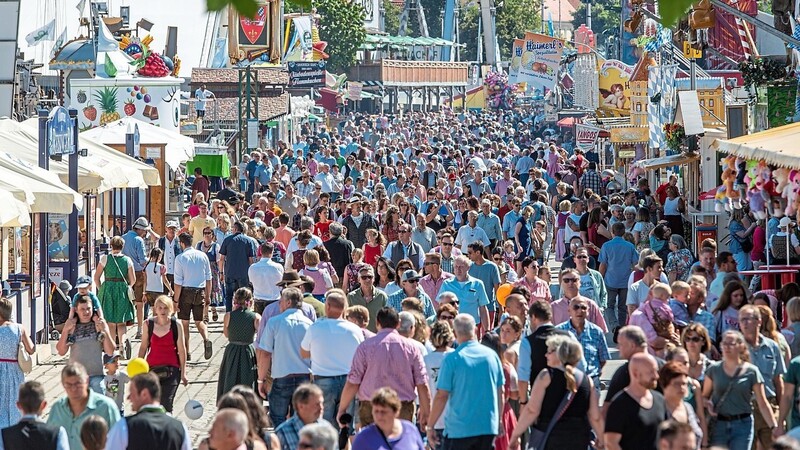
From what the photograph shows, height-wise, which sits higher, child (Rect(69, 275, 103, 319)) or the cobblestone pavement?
child (Rect(69, 275, 103, 319))

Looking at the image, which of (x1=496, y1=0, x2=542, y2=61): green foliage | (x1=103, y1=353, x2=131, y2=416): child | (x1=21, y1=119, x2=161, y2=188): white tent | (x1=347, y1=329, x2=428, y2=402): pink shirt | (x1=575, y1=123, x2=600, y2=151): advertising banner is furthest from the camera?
(x1=496, y1=0, x2=542, y2=61): green foliage

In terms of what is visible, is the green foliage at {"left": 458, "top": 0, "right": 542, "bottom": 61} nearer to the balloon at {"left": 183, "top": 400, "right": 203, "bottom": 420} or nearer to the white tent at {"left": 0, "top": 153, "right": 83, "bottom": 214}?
the white tent at {"left": 0, "top": 153, "right": 83, "bottom": 214}

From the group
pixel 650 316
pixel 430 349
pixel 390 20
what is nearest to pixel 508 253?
pixel 650 316

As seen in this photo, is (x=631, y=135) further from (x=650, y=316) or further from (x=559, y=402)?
(x=559, y=402)

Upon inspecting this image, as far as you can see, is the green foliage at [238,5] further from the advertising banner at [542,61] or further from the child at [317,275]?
the advertising banner at [542,61]

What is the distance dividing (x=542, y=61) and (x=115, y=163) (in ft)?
129

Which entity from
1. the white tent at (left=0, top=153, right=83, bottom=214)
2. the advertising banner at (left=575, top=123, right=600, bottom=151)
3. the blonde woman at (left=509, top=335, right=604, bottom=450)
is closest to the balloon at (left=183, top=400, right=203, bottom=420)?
the blonde woman at (left=509, top=335, right=604, bottom=450)

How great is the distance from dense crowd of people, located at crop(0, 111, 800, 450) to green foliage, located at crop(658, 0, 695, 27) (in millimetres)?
2452

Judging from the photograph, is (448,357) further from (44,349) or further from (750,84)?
(750,84)

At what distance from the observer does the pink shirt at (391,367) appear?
9875 millimetres

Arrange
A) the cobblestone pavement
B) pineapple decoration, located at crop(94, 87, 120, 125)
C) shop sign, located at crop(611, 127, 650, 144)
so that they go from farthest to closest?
pineapple decoration, located at crop(94, 87, 120, 125)
shop sign, located at crop(611, 127, 650, 144)
the cobblestone pavement

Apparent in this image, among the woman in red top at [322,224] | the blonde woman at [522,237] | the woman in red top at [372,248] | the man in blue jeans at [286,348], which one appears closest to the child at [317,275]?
the woman in red top at [372,248]

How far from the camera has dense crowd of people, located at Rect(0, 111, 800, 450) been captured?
821 centimetres

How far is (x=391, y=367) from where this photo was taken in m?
9.88
